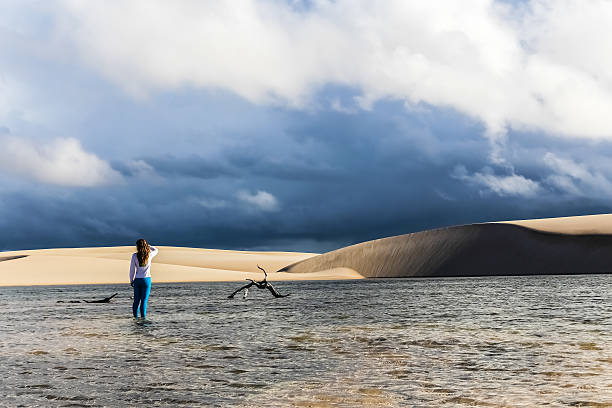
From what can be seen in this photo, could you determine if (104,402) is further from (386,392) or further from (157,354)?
(157,354)

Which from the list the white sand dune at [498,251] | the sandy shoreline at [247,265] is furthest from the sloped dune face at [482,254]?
the sandy shoreline at [247,265]

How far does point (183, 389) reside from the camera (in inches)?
379

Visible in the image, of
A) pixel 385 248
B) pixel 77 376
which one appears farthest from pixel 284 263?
pixel 77 376

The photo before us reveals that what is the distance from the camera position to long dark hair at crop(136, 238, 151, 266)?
20.9 metres

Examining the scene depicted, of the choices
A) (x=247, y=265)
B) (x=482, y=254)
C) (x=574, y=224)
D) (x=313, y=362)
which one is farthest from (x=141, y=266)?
(x=247, y=265)

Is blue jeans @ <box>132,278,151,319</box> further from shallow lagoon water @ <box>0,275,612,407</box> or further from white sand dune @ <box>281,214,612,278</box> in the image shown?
white sand dune @ <box>281,214,612,278</box>

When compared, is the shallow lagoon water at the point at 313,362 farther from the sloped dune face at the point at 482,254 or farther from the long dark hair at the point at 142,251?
the sloped dune face at the point at 482,254

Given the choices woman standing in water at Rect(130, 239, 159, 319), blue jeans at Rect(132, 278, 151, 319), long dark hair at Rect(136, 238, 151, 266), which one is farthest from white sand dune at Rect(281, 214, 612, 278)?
long dark hair at Rect(136, 238, 151, 266)

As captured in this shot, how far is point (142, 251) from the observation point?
2097 cm

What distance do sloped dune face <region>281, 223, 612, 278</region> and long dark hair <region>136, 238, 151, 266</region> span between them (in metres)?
93.4

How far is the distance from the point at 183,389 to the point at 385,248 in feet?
383

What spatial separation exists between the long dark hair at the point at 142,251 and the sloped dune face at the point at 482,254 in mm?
93353

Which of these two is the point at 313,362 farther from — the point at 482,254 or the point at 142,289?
the point at 482,254

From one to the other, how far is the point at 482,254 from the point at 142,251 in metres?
97.3
